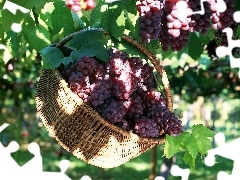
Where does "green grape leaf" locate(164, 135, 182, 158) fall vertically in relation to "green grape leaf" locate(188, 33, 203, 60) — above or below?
below

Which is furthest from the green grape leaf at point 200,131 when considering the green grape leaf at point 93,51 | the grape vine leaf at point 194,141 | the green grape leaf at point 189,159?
the green grape leaf at point 93,51

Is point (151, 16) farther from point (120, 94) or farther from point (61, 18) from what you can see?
point (61, 18)

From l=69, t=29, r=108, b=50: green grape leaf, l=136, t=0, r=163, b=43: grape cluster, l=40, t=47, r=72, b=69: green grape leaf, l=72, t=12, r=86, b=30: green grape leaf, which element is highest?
l=136, t=0, r=163, b=43: grape cluster

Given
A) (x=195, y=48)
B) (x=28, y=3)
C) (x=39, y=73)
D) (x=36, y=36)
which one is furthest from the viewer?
(x=39, y=73)

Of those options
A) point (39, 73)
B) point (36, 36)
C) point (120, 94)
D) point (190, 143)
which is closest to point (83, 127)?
point (120, 94)

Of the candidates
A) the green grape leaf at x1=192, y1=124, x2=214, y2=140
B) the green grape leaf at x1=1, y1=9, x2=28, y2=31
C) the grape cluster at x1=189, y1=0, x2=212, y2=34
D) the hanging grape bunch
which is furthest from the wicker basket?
the grape cluster at x1=189, y1=0, x2=212, y2=34

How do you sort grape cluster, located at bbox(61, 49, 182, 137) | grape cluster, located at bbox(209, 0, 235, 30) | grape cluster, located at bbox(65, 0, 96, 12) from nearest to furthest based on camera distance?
grape cluster, located at bbox(65, 0, 96, 12) < grape cluster, located at bbox(209, 0, 235, 30) < grape cluster, located at bbox(61, 49, 182, 137)

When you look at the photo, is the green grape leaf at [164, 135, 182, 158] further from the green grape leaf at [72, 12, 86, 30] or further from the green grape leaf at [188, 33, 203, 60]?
the green grape leaf at [188, 33, 203, 60]
